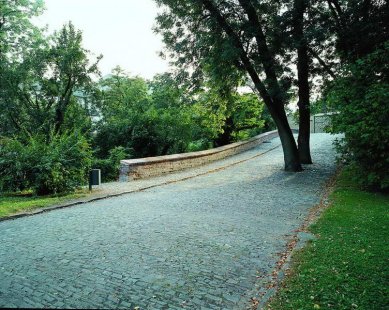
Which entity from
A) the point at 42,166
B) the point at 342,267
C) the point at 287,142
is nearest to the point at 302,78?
the point at 287,142

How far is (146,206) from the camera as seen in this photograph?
345 inches

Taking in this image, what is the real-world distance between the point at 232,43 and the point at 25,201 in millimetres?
9546

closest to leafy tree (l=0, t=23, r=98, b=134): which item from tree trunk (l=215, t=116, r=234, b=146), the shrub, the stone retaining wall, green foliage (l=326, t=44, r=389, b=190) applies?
the shrub


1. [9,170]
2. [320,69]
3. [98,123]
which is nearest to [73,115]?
[98,123]

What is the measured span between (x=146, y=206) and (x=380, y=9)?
1088 centimetres

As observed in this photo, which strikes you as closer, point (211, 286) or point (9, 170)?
point (211, 286)

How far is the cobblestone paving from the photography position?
155 inches

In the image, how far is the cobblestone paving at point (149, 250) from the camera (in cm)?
393

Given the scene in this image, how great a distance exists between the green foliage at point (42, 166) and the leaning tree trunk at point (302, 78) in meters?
9.18

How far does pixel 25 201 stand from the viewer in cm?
919

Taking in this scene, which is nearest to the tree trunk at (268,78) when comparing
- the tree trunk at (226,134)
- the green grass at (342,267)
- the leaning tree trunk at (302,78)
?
the leaning tree trunk at (302,78)

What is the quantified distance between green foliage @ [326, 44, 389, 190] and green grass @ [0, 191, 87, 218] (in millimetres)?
8609

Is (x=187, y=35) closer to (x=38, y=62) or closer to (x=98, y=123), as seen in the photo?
(x=98, y=123)

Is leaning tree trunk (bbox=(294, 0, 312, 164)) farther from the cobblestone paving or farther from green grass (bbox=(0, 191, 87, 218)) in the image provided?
green grass (bbox=(0, 191, 87, 218))
